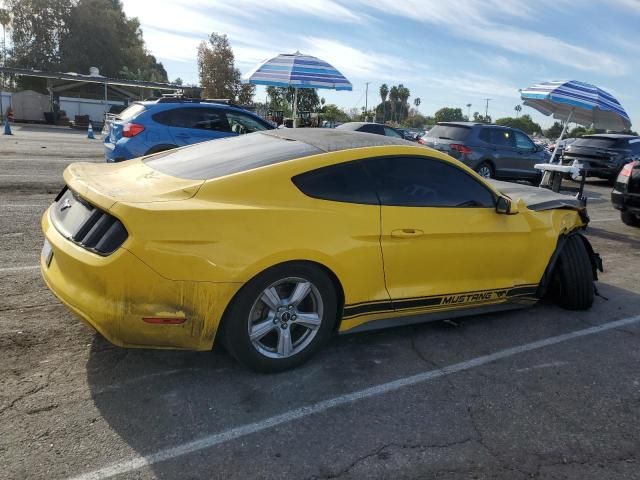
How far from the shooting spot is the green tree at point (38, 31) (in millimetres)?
53875

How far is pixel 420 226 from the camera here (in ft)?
12.0

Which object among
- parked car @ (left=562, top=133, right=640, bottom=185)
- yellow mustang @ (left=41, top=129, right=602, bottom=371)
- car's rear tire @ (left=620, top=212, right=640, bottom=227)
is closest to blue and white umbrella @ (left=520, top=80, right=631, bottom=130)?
car's rear tire @ (left=620, top=212, right=640, bottom=227)

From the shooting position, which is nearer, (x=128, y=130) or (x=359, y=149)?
(x=359, y=149)

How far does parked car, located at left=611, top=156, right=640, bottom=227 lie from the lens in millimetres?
8789

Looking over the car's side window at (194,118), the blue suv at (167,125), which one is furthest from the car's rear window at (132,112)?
the car's side window at (194,118)

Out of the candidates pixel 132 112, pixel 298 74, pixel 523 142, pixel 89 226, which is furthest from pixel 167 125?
pixel 523 142

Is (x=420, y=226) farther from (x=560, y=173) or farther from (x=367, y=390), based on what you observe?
(x=560, y=173)

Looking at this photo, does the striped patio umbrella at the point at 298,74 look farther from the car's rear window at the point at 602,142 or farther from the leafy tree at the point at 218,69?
the leafy tree at the point at 218,69

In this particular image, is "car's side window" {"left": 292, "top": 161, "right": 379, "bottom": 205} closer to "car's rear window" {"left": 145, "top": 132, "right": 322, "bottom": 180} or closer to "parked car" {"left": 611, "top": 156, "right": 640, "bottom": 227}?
"car's rear window" {"left": 145, "top": 132, "right": 322, "bottom": 180}

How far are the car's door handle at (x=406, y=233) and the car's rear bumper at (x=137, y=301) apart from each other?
118cm

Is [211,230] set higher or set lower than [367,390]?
higher

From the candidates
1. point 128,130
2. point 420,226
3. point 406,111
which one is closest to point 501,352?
point 420,226

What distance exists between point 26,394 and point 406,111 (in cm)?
12966

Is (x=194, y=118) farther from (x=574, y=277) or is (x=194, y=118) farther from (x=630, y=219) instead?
(x=630, y=219)
